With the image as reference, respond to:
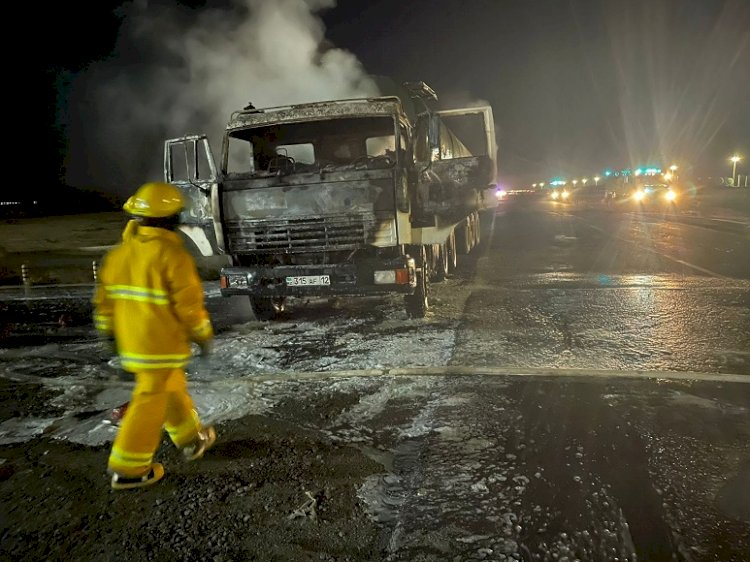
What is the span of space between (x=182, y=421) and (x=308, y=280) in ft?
11.9

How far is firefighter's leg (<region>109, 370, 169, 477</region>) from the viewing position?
309 cm

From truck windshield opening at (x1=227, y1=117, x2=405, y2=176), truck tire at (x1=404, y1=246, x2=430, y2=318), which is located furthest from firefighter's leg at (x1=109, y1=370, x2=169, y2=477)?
truck tire at (x1=404, y1=246, x2=430, y2=318)

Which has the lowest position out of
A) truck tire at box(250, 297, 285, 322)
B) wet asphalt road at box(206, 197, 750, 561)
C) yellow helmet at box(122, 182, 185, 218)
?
wet asphalt road at box(206, 197, 750, 561)

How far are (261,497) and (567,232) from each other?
17.5m

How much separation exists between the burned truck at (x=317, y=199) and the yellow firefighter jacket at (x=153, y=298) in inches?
147

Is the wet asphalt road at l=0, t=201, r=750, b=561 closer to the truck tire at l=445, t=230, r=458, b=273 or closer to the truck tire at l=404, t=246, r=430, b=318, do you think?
the truck tire at l=404, t=246, r=430, b=318

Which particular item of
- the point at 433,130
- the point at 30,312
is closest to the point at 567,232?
the point at 433,130

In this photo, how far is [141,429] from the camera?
3105mm

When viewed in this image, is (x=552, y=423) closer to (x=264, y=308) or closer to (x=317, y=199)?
(x=317, y=199)

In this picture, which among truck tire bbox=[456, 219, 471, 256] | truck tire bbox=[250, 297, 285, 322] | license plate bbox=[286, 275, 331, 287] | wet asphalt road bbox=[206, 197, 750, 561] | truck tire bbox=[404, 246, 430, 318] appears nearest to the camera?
wet asphalt road bbox=[206, 197, 750, 561]

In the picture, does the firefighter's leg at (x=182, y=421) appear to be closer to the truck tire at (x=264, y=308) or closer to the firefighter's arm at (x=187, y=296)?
the firefighter's arm at (x=187, y=296)

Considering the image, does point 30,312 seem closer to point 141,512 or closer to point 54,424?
point 54,424

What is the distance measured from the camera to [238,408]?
4.36 m

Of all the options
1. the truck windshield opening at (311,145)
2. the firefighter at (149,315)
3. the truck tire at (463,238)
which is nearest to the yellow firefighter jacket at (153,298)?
the firefighter at (149,315)
